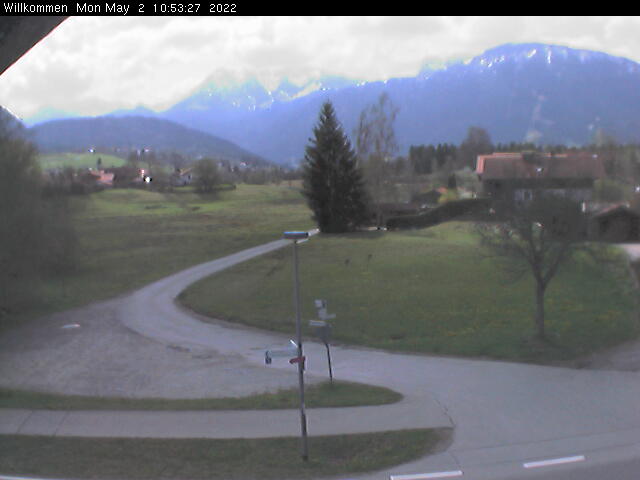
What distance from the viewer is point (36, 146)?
24.1 m

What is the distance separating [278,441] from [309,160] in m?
33.7

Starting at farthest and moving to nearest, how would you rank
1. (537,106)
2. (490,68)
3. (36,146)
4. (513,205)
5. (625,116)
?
(490,68), (537,106), (625,116), (36,146), (513,205)

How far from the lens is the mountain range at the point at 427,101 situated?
38562mm

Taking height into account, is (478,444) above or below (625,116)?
below

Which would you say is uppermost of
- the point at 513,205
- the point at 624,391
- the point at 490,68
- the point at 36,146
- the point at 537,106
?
the point at 490,68

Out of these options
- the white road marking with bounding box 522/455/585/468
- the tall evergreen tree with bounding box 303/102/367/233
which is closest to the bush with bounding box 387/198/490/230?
the tall evergreen tree with bounding box 303/102/367/233

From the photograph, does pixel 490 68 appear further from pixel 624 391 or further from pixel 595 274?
pixel 624 391

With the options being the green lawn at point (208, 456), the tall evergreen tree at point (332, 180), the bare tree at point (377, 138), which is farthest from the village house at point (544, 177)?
the bare tree at point (377, 138)

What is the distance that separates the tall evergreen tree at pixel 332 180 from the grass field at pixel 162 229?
99.9 inches

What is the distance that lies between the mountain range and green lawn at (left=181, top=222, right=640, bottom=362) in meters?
12.5

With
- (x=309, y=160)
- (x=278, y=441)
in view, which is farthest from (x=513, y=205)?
(x=309, y=160)

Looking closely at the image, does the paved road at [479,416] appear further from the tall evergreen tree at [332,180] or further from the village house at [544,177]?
the tall evergreen tree at [332,180]

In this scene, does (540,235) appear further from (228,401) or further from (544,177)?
(228,401)

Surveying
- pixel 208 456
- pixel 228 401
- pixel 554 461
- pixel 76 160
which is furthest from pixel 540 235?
pixel 76 160
